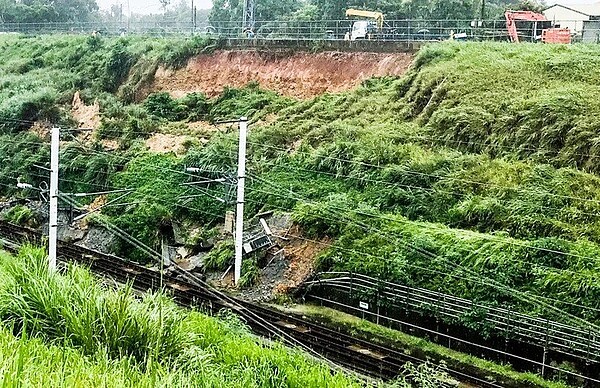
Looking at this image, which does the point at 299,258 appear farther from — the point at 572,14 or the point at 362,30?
the point at 572,14

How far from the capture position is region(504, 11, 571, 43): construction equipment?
2900cm

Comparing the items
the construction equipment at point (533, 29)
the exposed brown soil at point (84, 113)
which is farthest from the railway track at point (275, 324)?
the construction equipment at point (533, 29)

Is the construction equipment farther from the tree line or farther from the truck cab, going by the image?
the truck cab

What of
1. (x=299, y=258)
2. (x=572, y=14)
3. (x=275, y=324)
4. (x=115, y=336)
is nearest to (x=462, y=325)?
(x=275, y=324)

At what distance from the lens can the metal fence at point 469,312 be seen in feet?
46.6

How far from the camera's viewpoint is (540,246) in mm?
15867

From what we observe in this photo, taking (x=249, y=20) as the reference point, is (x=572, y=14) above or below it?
above

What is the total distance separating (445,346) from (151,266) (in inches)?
378

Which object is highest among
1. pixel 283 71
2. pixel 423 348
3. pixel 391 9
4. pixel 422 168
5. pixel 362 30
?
pixel 391 9

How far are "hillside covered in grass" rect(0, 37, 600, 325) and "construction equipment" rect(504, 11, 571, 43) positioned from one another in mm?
4687

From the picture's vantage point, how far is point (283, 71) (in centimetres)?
3138

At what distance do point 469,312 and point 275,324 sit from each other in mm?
4438

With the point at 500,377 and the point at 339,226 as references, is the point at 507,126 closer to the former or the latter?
the point at 339,226

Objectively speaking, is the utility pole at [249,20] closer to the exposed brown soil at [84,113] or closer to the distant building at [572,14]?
the exposed brown soil at [84,113]
